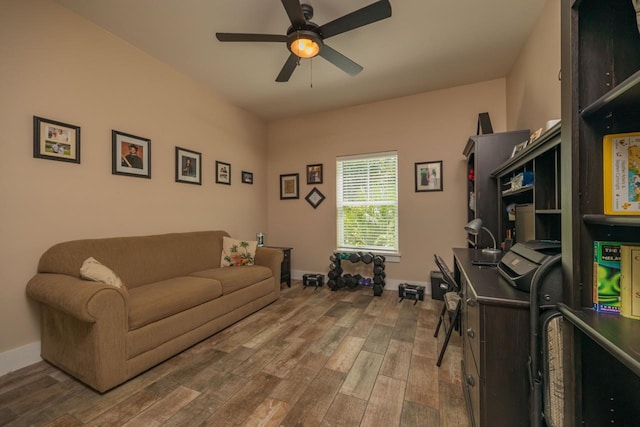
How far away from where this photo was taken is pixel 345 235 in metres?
4.17

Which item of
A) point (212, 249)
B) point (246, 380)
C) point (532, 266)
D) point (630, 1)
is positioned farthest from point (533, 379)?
point (212, 249)

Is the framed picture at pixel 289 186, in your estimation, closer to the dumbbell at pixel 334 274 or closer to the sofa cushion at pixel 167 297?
the dumbbell at pixel 334 274

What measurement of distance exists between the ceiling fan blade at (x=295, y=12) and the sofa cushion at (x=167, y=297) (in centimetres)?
231

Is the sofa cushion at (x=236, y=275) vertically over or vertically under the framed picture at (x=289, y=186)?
under

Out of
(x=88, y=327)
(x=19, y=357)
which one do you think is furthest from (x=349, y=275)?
(x=19, y=357)

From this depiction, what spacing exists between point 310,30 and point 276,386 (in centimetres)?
256

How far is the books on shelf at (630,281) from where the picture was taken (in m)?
0.81

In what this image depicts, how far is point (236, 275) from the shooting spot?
277cm

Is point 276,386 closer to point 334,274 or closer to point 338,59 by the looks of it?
point 334,274

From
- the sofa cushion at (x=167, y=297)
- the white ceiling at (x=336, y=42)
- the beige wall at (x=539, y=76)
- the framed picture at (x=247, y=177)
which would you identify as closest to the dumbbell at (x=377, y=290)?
the sofa cushion at (x=167, y=297)

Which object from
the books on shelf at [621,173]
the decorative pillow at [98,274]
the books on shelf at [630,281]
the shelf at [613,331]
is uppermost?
the books on shelf at [621,173]

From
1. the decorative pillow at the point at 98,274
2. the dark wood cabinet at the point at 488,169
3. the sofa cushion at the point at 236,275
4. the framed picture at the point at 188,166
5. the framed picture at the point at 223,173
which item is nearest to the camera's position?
the decorative pillow at the point at 98,274

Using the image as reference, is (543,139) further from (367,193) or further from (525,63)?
A: (367,193)

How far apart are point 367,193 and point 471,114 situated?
1735mm
